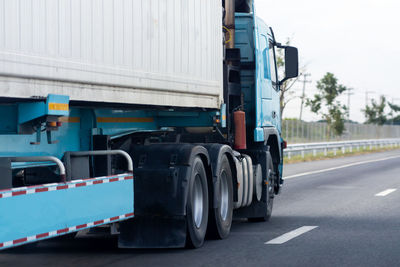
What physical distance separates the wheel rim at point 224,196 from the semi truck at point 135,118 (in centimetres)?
2

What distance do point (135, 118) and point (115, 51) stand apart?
1973mm

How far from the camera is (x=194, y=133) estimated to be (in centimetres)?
1162

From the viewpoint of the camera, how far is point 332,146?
44562mm

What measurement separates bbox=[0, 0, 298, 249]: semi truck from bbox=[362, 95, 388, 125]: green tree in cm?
10946

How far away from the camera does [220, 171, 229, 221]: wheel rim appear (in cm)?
1073

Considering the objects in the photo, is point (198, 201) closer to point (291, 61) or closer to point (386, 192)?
point (291, 61)

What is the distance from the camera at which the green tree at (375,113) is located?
4734 inches

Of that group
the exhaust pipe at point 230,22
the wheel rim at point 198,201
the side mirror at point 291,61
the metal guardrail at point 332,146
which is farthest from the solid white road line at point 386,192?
the metal guardrail at point 332,146

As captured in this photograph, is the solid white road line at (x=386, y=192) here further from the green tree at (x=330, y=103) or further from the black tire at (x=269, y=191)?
the green tree at (x=330, y=103)

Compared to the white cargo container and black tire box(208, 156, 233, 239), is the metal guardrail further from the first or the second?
the white cargo container

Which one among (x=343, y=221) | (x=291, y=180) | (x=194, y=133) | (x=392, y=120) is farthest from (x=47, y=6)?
(x=392, y=120)

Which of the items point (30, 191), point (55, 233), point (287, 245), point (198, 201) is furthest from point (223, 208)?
point (30, 191)

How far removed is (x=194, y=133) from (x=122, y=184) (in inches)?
134

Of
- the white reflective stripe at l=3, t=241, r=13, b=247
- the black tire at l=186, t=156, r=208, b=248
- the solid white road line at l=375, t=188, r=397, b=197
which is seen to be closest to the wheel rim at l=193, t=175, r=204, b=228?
the black tire at l=186, t=156, r=208, b=248
